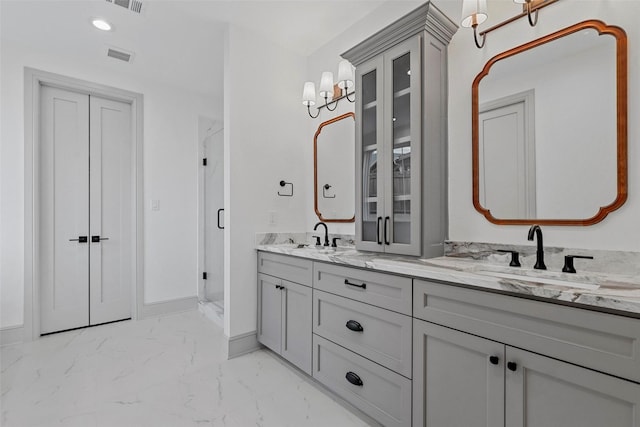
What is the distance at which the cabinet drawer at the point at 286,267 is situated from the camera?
6.84 feet

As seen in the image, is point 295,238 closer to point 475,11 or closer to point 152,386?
point 152,386

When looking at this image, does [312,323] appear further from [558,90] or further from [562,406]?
[558,90]

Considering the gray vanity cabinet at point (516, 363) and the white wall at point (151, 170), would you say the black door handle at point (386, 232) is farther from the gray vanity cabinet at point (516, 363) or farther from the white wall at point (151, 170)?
the white wall at point (151, 170)

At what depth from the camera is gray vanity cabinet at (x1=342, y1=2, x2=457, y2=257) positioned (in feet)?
5.67

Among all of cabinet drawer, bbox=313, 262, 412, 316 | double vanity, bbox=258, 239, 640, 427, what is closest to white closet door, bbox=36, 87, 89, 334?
double vanity, bbox=258, 239, 640, 427

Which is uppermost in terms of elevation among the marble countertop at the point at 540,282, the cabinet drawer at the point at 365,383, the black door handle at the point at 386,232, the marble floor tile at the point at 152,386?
the black door handle at the point at 386,232

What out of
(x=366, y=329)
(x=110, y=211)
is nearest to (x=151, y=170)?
(x=110, y=211)

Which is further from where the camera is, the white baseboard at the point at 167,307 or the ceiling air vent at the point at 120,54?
the white baseboard at the point at 167,307

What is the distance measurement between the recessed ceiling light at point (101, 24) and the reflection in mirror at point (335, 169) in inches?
74.5

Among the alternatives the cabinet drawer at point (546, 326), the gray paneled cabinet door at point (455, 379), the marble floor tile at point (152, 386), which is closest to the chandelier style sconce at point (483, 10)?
the cabinet drawer at point (546, 326)

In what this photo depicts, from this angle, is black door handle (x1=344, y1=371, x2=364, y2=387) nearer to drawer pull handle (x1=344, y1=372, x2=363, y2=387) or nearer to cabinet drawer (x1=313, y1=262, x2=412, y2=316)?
drawer pull handle (x1=344, y1=372, x2=363, y2=387)

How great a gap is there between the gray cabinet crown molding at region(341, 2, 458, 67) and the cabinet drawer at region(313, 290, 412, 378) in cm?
154

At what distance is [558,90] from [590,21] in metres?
0.30

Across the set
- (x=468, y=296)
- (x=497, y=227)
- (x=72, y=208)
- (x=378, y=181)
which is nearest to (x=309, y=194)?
(x=378, y=181)
